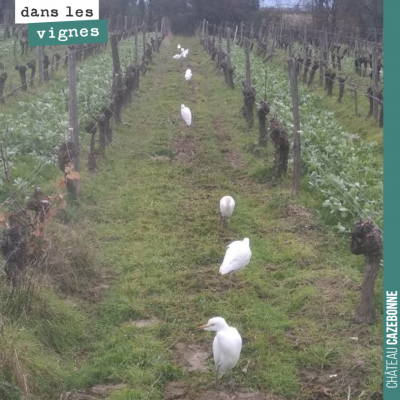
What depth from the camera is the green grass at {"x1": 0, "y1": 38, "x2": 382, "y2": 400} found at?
15.5 ft

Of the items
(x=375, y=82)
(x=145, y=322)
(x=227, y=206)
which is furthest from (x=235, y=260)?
(x=375, y=82)

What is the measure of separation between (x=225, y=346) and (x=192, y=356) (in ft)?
2.38

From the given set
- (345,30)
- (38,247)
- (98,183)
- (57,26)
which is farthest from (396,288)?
(345,30)

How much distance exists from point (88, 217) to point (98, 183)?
4.83 ft

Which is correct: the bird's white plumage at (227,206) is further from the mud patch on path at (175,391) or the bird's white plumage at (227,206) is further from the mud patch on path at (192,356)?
the mud patch on path at (175,391)

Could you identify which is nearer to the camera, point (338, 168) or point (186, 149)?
point (338, 168)

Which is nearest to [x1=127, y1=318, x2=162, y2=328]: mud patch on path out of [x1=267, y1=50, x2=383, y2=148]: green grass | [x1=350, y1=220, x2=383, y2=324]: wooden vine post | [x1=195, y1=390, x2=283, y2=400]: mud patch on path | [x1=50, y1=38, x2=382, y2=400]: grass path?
[x1=50, y1=38, x2=382, y2=400]: grass path

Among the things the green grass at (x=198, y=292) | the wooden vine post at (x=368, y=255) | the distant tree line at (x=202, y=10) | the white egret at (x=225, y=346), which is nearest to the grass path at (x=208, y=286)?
the green grass at (x=198, y=292)

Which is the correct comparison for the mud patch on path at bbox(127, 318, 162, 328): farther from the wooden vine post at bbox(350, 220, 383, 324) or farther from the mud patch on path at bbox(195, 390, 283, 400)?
the wooden vine post at bbox(350, 220, 383, 324)

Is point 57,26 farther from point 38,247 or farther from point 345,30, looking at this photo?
point 345,30

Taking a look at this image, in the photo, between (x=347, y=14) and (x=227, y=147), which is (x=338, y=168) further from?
(x=347, y=14)

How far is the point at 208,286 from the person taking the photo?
6250 millimetres

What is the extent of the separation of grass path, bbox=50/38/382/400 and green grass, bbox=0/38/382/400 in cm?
1

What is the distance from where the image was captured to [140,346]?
5078 millimetres
